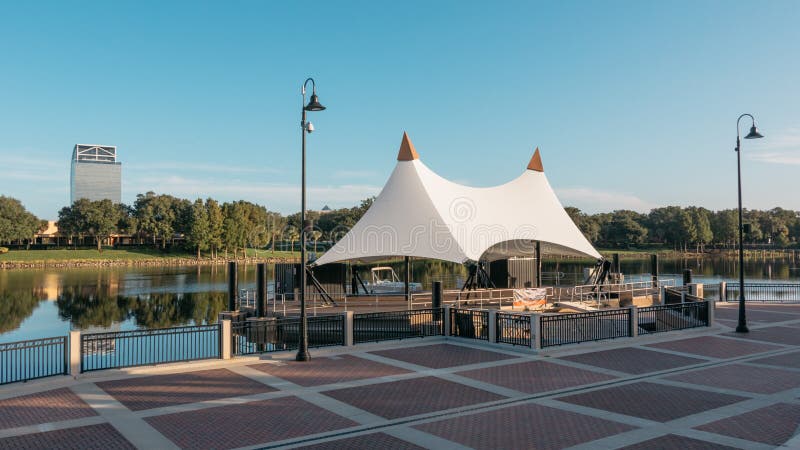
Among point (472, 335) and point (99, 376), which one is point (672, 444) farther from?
point (99, 376)

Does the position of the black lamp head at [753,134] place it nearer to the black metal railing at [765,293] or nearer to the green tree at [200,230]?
the black metal railing at [765,293]

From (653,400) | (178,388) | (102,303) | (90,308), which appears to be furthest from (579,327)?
(102,303)

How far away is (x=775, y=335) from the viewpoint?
20.8 meters

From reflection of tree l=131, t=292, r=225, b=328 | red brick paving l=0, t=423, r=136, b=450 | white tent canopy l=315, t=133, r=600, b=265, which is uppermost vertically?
white tent canopy l=315, t=133, r=600, b=265

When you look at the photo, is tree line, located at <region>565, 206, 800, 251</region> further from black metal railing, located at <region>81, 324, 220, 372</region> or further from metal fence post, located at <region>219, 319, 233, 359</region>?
metal fence post, located at <region>219, 319, 233, 359</region>

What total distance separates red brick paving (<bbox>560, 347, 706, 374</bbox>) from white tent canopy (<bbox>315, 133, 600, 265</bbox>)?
10193 mm

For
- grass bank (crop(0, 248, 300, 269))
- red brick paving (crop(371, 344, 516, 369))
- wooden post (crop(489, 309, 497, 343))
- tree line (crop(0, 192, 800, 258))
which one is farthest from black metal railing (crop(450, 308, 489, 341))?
grass bank (crop(0, 248, 300, 269))

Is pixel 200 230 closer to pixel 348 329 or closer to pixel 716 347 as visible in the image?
pixel 348 329

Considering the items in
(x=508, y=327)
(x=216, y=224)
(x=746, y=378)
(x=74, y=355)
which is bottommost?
(x=746, y=378)

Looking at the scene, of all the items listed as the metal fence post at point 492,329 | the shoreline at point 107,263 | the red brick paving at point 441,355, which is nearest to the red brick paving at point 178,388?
the red brick paving at point 441,355

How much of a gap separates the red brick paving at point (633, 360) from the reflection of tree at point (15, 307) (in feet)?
101

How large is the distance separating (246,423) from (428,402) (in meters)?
3.60

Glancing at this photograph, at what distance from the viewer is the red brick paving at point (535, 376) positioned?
1316cm

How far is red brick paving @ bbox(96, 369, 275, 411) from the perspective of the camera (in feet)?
38.4
